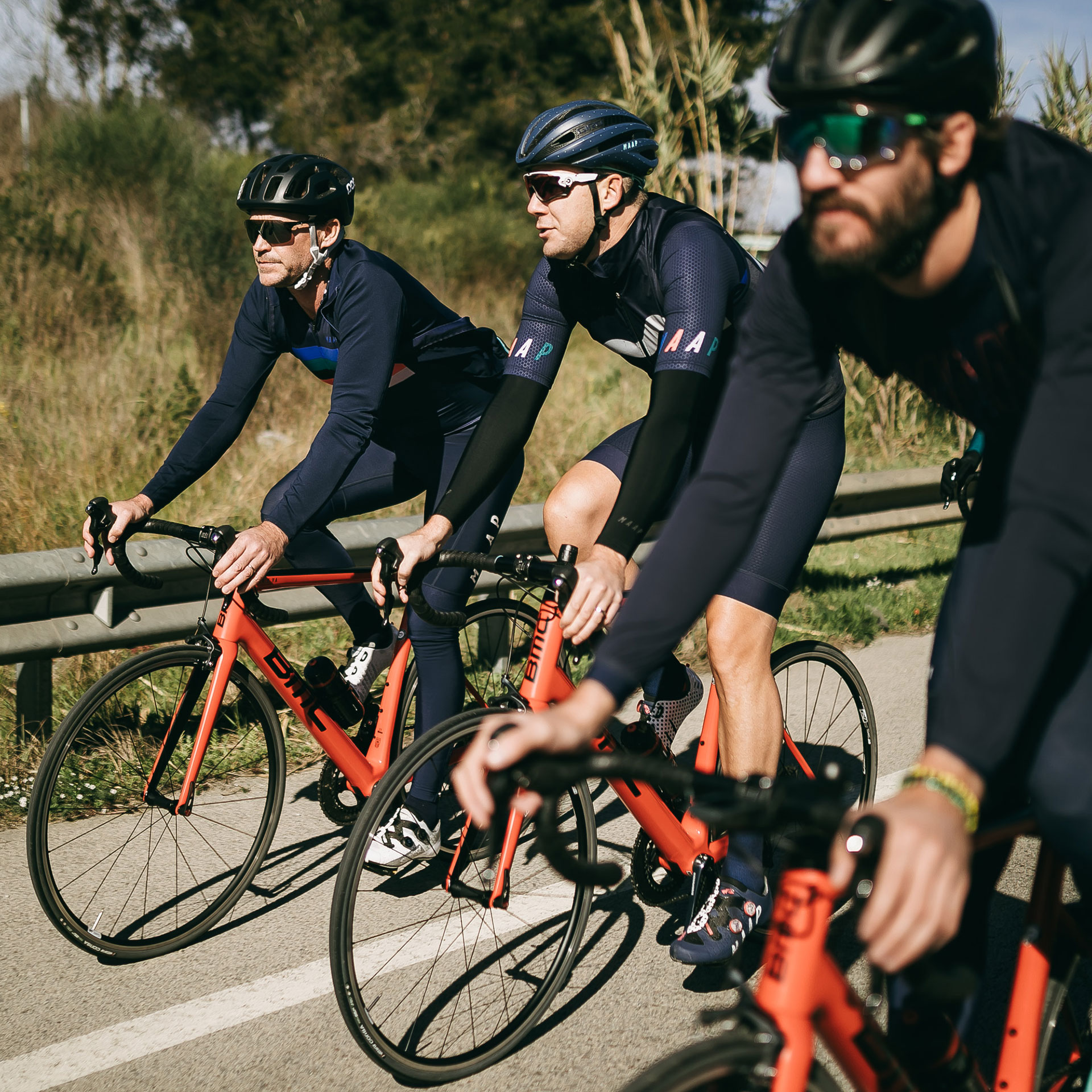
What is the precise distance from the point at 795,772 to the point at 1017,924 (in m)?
0.82

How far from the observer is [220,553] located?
354cm

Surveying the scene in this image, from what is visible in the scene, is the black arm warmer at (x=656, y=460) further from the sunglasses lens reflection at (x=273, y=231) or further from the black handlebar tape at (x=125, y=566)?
the black handlebar tape at (x=125, y=566)

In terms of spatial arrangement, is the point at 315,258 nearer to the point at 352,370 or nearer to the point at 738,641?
the point at 352,370

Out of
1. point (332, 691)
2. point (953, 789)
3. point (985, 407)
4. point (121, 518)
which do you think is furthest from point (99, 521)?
point (953, 789)

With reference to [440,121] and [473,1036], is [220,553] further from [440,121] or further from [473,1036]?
[440,121]

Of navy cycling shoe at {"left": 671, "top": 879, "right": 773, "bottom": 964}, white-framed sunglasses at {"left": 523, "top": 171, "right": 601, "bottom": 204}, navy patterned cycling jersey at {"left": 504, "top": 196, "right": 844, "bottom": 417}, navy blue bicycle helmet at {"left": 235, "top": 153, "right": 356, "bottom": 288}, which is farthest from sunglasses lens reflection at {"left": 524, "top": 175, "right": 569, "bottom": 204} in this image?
navy cycling shoe at {"left": 671, "top": 879, "right": 773, "bottom": 964}

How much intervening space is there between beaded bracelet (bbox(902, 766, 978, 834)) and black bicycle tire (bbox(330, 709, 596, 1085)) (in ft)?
5.05

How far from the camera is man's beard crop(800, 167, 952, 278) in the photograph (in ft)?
5.38

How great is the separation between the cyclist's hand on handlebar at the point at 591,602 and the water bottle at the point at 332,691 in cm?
132

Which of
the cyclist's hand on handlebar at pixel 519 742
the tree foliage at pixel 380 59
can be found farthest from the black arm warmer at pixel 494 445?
the tree foliage at pixel 380 59

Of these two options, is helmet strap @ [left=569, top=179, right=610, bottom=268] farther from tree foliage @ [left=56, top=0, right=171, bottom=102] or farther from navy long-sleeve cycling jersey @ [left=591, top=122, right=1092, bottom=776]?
tree foliage @ [left=56, top=0, right=171, bottom=102]

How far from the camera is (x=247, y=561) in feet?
11.1

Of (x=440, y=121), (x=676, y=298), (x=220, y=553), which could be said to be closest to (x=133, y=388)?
(x=220, y=553)

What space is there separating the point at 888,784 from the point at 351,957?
103 inches
